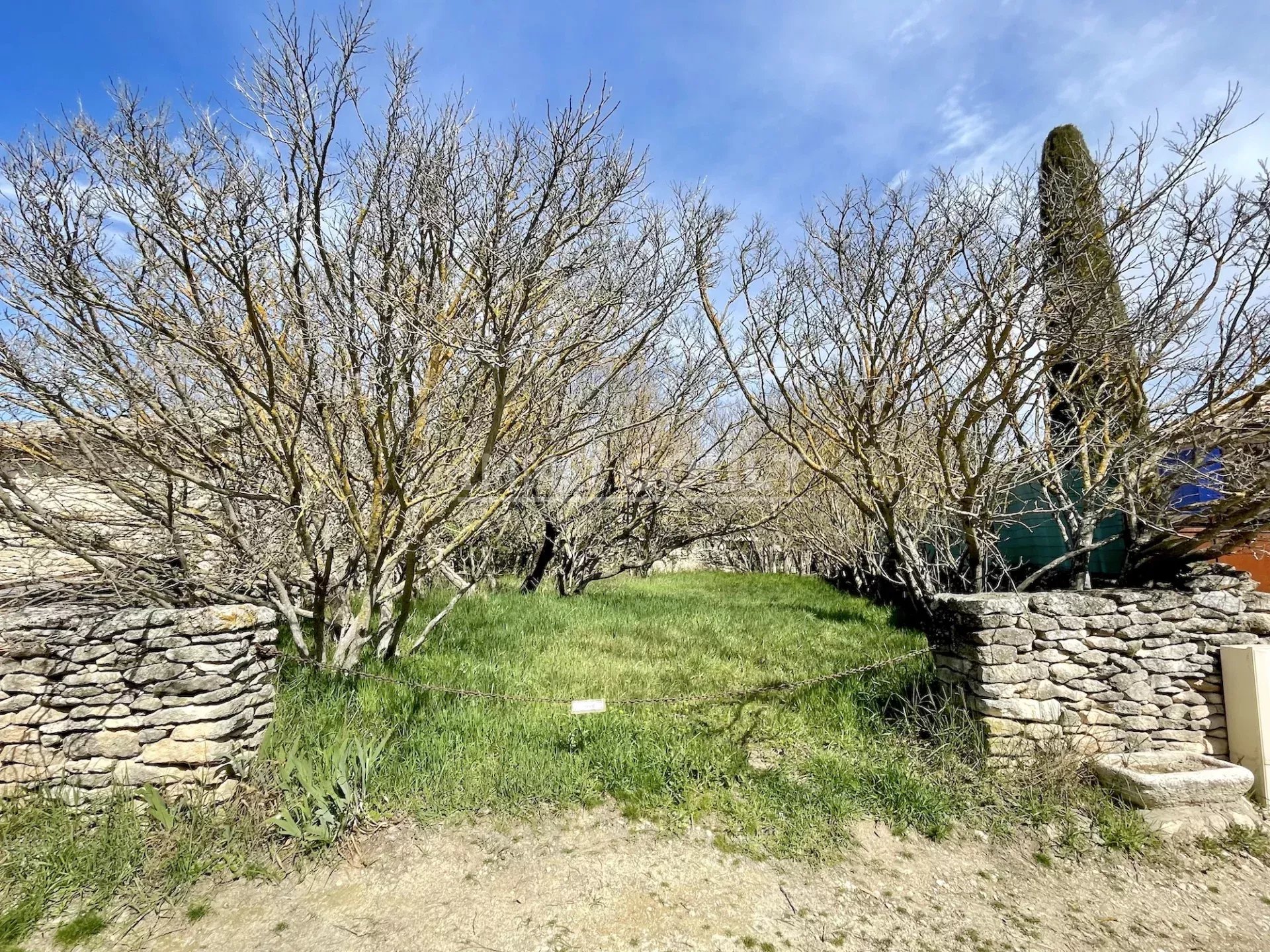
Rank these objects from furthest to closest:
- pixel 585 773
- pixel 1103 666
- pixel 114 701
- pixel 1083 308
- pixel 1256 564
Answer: pixel 1256 564 → pixel 1083 308 → pixel 1103 666 → pixel 585 773 → pixel 114 701

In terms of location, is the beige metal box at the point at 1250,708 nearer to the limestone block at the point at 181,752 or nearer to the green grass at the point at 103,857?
the green grass at the point at 103,857

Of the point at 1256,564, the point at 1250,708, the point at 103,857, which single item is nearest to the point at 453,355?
the point at 103,857

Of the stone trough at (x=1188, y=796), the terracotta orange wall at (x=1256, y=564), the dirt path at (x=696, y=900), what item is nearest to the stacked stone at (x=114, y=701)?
the dirt path at (x=696, y=900)

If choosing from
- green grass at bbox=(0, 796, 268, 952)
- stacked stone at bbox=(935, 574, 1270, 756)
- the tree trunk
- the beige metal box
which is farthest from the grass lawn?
the tree trunk

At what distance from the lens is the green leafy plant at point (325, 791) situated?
3.39m

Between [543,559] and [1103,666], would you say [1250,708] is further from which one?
[543,559]

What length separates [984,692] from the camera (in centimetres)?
416

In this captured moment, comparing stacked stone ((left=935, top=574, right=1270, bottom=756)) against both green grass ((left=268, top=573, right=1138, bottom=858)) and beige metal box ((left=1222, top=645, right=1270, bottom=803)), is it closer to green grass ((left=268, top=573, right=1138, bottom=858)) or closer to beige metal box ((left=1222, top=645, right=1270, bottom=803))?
beige metal box ((left=1222, top=645, right=1270, bottom=803))

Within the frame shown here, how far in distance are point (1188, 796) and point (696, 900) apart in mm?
3131

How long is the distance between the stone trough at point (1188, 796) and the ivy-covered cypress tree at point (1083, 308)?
8.80 feet

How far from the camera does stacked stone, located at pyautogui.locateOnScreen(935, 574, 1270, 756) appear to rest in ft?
13.6

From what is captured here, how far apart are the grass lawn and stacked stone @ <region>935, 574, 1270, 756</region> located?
34 centimetres

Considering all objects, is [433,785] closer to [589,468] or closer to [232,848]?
[232,848]

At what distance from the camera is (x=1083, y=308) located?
15.1 feet
